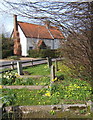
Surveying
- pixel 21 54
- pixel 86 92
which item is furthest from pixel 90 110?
pixel 21 54

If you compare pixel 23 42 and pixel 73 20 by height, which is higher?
pixel 23 42

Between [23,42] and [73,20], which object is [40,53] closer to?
[23,42]

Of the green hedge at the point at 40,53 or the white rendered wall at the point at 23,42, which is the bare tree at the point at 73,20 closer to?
the green hedge at the point at 40,53

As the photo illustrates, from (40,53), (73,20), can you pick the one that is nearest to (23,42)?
(40,53)

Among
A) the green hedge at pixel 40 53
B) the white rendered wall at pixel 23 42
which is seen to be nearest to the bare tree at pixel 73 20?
the green hedge at pixel 40 53

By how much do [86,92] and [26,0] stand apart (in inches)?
136

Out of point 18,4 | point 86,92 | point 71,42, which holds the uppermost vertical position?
point 18,4

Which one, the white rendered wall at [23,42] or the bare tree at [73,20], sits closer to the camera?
the bare tree at [73,20]

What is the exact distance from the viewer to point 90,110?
10.5ft

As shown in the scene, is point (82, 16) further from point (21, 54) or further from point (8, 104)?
point (21, 54)

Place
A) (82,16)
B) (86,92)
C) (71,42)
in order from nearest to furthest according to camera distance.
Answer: (82,16) < (71,42) < (86,92)

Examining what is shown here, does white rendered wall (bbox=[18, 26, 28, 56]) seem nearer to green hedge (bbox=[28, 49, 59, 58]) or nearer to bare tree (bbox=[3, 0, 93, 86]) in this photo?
green hedge (bbox=[28, 49, 59, 58])

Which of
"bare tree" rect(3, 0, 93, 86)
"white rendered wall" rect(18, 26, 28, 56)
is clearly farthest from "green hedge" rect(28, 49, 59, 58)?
"bare tree" rect(3, 0, 93, 86)

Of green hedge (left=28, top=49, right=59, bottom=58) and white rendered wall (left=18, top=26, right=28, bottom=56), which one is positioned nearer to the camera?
green hedge (left=28, top=49, right=59, bottom=58)
